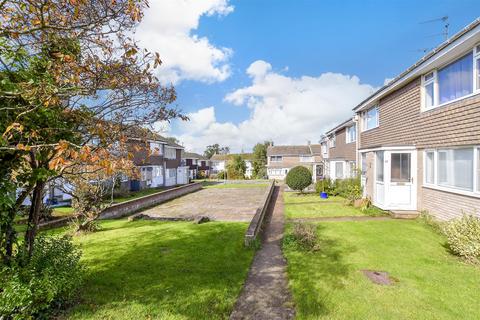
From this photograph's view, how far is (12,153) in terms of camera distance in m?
3.58

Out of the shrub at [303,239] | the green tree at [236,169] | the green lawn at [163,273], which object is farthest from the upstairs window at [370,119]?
the green tree at [236,169]

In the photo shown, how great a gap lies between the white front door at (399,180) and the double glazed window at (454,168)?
2.48 ft

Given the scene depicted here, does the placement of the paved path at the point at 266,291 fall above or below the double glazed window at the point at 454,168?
below

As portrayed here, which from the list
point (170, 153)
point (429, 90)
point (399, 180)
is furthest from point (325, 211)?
point (170, 153)

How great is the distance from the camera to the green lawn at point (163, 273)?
443cm

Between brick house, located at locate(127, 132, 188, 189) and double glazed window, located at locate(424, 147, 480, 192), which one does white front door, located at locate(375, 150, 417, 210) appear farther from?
→ brick house, located at locate(127, 132, 188, 189)

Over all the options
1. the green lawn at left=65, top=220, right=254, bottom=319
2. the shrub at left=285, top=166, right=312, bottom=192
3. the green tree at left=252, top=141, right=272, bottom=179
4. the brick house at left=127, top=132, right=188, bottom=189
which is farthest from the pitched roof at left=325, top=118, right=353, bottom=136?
the green tree at left=252, top=141, right=272, bottom=179

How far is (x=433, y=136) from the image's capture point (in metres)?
10.0

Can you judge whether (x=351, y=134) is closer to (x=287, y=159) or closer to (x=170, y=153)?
(x=170, y=153)

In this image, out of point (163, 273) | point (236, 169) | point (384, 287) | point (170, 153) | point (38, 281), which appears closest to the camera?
point (38, 281)

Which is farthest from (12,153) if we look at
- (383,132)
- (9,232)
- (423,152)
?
(383,132)

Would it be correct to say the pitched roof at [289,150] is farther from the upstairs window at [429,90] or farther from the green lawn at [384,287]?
the green lawn at [384,287]

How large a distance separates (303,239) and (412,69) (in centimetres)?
889

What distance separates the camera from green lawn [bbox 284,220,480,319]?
439 cm
